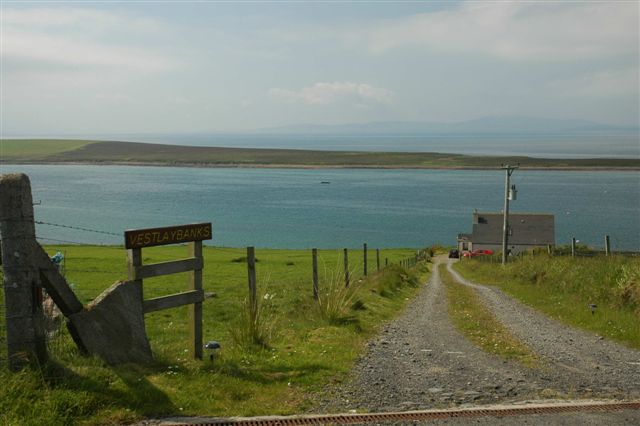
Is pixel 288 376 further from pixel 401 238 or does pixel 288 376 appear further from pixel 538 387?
Answer: pixel 401 238

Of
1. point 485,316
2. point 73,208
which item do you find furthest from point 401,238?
point 485,316

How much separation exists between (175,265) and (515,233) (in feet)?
240

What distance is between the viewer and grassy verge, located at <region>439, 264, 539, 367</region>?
1009 centimetres

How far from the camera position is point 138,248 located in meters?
7.87

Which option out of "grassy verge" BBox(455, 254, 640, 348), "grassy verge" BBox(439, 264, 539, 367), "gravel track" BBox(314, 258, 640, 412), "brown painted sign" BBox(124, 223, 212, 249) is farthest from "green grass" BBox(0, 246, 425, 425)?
"grassy verge" BBox(455, 254, 640, 348)

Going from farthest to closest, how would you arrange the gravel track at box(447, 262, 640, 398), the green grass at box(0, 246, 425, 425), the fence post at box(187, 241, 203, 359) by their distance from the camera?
the fence post at box(187, 241, 203, 359) < the gravel track at box(447, 262, 640, 398) < the green grass at box(0, 246, 425, 425)

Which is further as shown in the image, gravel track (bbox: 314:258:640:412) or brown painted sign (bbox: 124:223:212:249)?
brown painted sign (bbox: 124:223:212:249)

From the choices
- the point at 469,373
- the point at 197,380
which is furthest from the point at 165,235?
the point at 469,373

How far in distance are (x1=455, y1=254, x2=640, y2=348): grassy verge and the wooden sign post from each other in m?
7.39

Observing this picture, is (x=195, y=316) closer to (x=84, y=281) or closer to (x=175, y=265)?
(x=175, y=265)

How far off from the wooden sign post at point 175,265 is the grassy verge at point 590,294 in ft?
24.2

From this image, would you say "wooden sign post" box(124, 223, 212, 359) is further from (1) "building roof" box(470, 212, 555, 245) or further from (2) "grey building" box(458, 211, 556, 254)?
(1) "building roof" box(470, 212, 555, 245)

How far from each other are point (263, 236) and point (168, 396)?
72.2m

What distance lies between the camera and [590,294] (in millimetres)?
16328
